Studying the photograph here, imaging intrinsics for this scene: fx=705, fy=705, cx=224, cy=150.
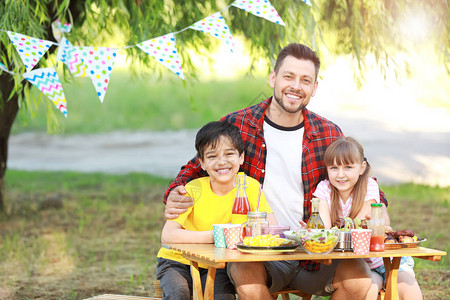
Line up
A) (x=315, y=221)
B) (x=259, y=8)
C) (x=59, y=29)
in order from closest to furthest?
(x=315, y=221), (x=259, y=8), (x=59, y=29)

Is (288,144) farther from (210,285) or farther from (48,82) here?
(48,82)

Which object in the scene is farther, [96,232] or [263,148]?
[96,232]

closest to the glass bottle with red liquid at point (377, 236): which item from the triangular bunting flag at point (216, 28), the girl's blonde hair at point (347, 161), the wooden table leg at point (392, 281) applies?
the wooden table leg at point (392, 281)

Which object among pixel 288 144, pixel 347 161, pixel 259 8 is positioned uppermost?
pixel 259 8

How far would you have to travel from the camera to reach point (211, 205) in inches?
137

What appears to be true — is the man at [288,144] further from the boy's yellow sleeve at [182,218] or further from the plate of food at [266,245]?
the plate of food at [266,245]

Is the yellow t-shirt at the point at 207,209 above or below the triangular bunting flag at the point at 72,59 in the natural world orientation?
below

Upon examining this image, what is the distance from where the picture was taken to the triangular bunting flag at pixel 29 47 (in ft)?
14.0

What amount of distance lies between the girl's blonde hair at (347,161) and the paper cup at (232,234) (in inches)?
26.5

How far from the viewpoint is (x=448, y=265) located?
6.31 metres

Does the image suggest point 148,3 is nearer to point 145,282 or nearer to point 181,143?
point 145,282

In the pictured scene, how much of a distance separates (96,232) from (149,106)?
11.7 metres

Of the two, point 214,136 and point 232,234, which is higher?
point 214,136

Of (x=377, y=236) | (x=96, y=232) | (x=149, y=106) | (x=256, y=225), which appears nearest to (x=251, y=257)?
(x=256, y=225)
